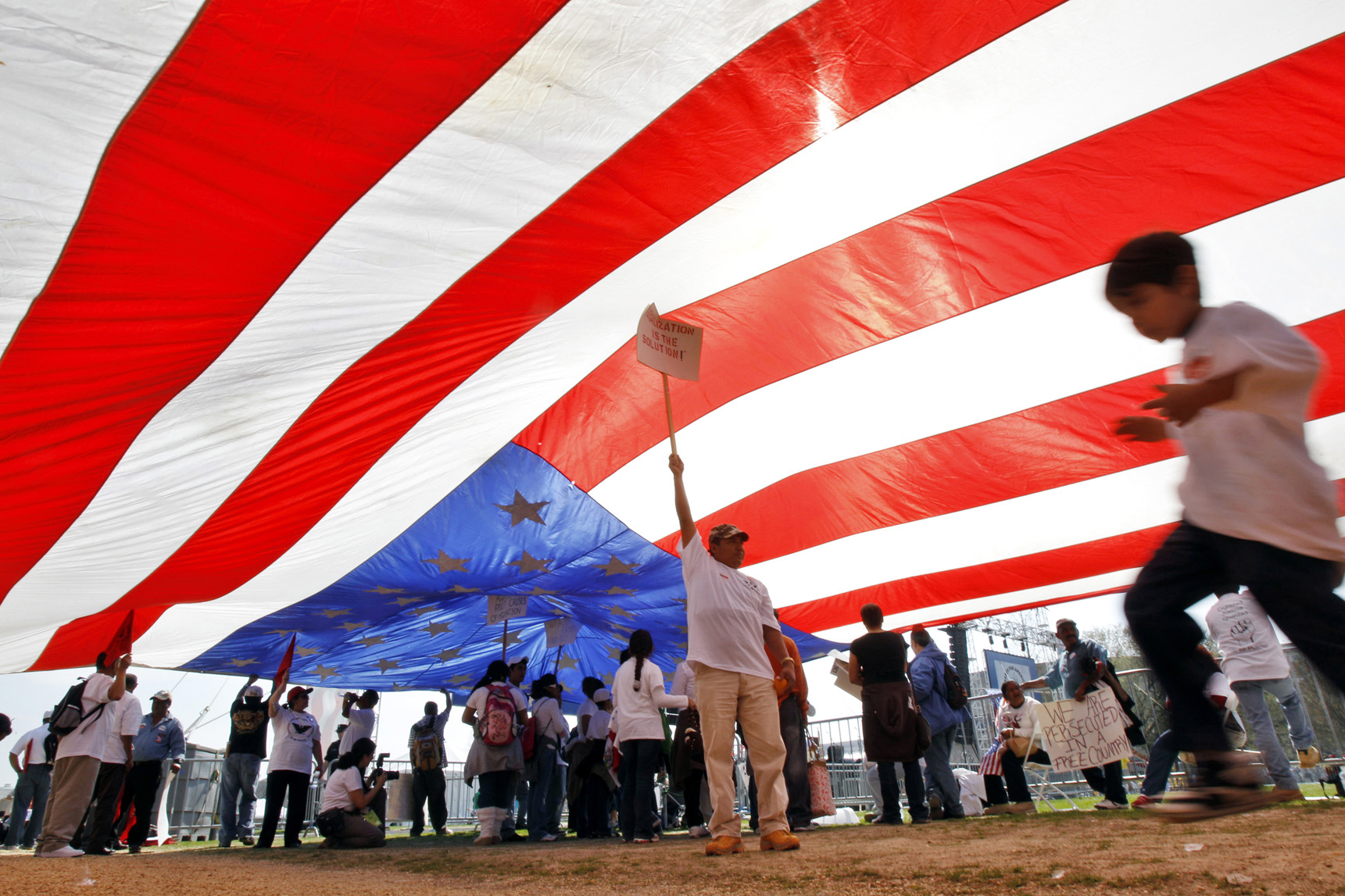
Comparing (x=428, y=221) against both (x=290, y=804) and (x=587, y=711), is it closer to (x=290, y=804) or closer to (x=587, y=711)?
(x=587, y=711)

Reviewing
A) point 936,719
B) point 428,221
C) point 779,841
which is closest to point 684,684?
point 936,719

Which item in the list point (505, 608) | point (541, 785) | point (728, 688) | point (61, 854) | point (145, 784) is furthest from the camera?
point (505, 608)

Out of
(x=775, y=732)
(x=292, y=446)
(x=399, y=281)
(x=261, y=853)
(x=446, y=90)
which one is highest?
(x=446, y=90)

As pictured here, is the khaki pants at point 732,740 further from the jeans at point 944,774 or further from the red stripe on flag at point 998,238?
the jeans at point 944,774

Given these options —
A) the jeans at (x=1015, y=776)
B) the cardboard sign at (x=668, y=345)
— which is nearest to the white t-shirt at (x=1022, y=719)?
the jeans at (x=1015, y=776)

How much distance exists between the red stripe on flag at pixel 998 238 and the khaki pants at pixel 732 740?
5.67 ft

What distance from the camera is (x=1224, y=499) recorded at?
4.70 ft

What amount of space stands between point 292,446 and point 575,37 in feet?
8.18

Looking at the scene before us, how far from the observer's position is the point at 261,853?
4.83 meters

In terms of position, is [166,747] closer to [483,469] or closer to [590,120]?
[483,469]

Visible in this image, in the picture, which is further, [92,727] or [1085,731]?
[1085,731]

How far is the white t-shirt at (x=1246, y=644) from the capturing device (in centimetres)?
443

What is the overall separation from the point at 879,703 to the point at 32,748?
755 cm

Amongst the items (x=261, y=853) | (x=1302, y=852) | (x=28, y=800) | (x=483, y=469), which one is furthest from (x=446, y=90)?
(x=28, y=800)
